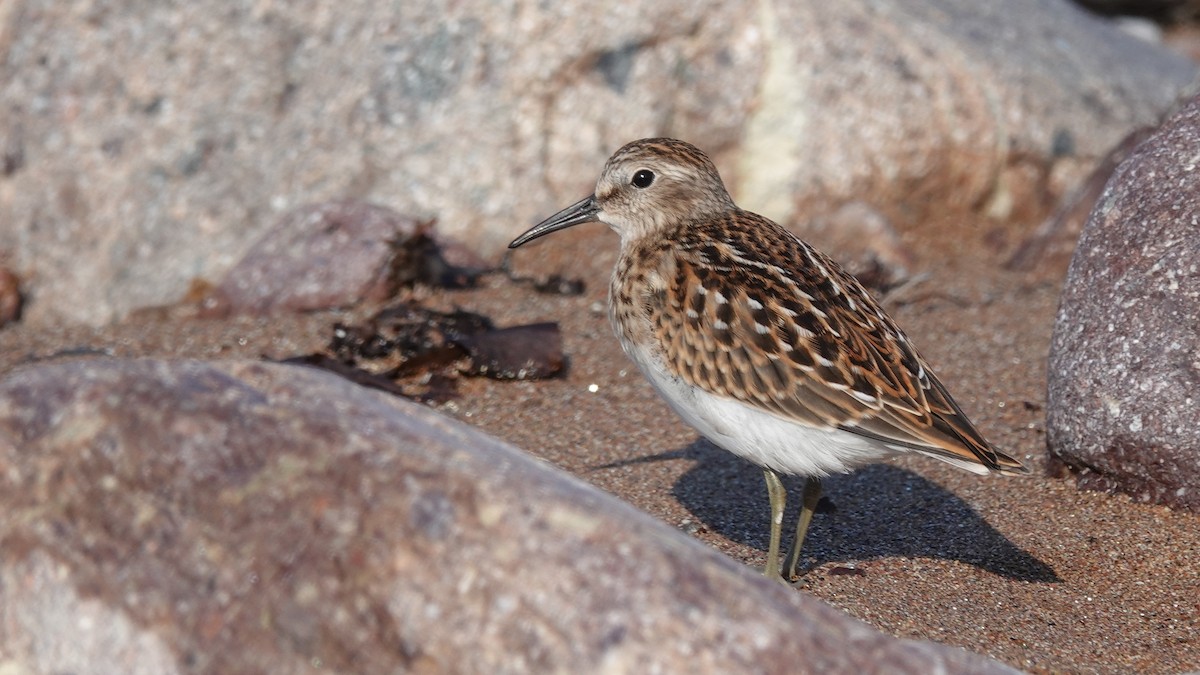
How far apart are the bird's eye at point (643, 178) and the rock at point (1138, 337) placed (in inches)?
61.6

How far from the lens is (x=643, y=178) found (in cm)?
524

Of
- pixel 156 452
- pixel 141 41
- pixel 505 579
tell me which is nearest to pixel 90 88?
pixel 141 41

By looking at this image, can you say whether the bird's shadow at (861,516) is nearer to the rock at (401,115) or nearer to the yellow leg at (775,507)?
the yellow leg at (775,507)

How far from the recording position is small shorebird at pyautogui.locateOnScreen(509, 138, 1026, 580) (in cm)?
424

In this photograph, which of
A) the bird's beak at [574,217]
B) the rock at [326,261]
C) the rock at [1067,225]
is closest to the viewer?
the bird's beak at [574,217]

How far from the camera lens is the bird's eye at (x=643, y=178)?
5230mm

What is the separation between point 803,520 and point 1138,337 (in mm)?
1286

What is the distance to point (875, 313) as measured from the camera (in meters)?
4.63

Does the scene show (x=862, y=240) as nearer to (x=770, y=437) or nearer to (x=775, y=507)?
(x=775, y=507)

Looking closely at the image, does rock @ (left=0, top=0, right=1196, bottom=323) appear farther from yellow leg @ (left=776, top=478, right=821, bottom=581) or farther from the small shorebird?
yellow leg @ (left=776, top=478, right=821, bottom=581)

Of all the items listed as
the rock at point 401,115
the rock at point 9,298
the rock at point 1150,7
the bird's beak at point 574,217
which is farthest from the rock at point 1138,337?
the rock at point 1150,7

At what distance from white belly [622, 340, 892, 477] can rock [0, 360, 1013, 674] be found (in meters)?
1.21

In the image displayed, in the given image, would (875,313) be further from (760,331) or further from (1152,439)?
(1152,439)

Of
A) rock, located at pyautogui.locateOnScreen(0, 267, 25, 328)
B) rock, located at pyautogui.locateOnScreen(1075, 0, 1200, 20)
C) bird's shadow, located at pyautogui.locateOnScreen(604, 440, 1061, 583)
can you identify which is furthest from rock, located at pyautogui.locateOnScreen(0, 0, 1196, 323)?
rock, located at pyautogui.locateOnScreen(1075, 0, 1200, 20)
